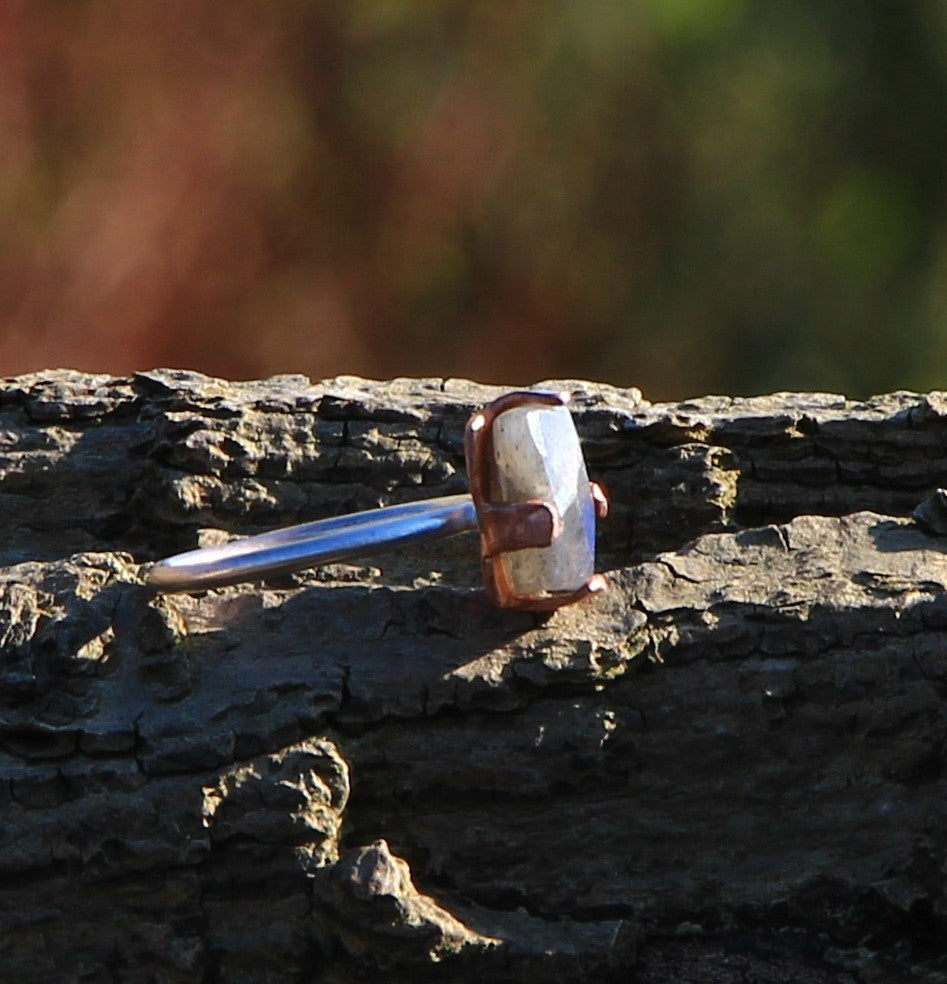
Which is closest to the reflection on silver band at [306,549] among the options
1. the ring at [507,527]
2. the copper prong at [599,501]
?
the ring at [507,527]

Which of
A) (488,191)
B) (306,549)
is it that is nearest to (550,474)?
(306,549)

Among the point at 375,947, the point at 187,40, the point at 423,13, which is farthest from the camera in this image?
the point at 423,13

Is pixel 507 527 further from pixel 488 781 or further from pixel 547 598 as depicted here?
pixel 488 781

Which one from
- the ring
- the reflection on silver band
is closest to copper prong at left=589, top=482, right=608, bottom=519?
the ring

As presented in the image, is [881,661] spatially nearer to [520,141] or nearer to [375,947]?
[375,947]

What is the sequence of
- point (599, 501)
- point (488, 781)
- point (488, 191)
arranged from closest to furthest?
point (488, 781) < point (599, 501) < point (488, 191)

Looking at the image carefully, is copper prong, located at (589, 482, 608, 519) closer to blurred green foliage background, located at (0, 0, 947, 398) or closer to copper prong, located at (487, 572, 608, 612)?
copper prong, located at (487, 572, 608, 612)

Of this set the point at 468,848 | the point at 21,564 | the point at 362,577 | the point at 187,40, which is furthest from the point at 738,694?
the point at 187,40
